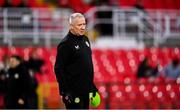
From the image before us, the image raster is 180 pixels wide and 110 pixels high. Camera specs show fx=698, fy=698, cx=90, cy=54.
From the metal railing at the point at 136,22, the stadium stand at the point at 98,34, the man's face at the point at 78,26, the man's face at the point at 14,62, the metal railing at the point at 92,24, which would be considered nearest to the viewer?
the man's face at the point at 78,26

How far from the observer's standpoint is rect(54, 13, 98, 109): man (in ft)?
30.2

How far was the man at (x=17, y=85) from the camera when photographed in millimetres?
12625

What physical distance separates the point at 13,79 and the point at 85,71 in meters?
3.73

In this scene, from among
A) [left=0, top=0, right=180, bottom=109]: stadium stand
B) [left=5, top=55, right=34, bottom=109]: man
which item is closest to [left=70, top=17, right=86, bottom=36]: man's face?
[left=5, top=55, right=34, bottom=109]: man

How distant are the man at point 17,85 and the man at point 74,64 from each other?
3.38 metres

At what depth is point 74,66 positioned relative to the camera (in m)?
9.23

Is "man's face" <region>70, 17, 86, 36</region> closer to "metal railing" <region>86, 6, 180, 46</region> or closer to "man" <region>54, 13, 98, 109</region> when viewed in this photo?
"man" <region>54, 13, 98, 109</region>

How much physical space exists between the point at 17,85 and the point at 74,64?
3.75 metres

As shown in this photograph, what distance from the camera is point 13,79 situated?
12.7 meters

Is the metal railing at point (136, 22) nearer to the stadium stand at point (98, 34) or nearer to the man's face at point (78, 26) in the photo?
the stadium stand at point (98, 34)

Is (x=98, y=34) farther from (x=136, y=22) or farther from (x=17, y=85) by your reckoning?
(x=17, y=85)

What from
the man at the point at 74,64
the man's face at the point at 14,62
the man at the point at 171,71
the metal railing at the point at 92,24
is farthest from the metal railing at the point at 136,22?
the man at the point at 74,64

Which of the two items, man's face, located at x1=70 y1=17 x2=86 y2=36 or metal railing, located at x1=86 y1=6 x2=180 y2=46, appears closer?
man's face, located at x1=70 y1=17 x2=86 y2=36

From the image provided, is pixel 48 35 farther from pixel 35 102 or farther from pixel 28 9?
pixel 35 102
